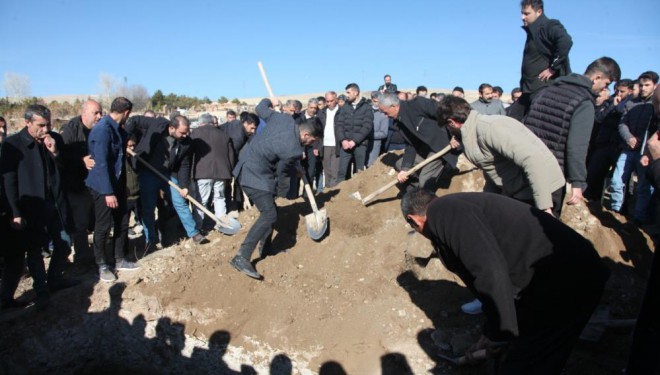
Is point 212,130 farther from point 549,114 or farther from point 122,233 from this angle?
point 549,114

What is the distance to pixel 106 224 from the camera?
468 cm

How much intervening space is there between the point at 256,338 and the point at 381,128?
18.1ft

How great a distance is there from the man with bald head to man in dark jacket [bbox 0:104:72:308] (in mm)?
469

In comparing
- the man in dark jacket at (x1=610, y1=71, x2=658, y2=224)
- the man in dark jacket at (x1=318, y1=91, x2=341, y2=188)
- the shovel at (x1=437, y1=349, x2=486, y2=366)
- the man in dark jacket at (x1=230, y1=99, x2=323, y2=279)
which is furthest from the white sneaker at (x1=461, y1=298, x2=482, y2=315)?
the man in dark jacket at (x1=318, y1=91, x2=341, y2=188)

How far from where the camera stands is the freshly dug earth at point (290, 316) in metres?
3.72

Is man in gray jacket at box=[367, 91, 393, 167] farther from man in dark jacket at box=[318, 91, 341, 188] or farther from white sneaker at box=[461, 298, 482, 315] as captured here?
white sneaker at box=[461, 298, 482, 315]

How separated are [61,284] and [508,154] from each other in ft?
15.5

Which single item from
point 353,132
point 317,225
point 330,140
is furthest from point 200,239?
point 353,132

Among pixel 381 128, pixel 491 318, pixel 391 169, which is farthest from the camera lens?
pixel 381 128

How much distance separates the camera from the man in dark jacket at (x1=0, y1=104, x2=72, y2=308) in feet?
12.9

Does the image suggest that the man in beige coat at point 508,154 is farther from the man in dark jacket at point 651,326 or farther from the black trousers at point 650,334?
the black trousers at point 650,334

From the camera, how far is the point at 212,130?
6488 millimetres

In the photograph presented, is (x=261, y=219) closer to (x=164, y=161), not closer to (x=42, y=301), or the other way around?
(x=164, y=161)

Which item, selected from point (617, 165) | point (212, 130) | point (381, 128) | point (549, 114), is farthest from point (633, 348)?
point (381, 128)
